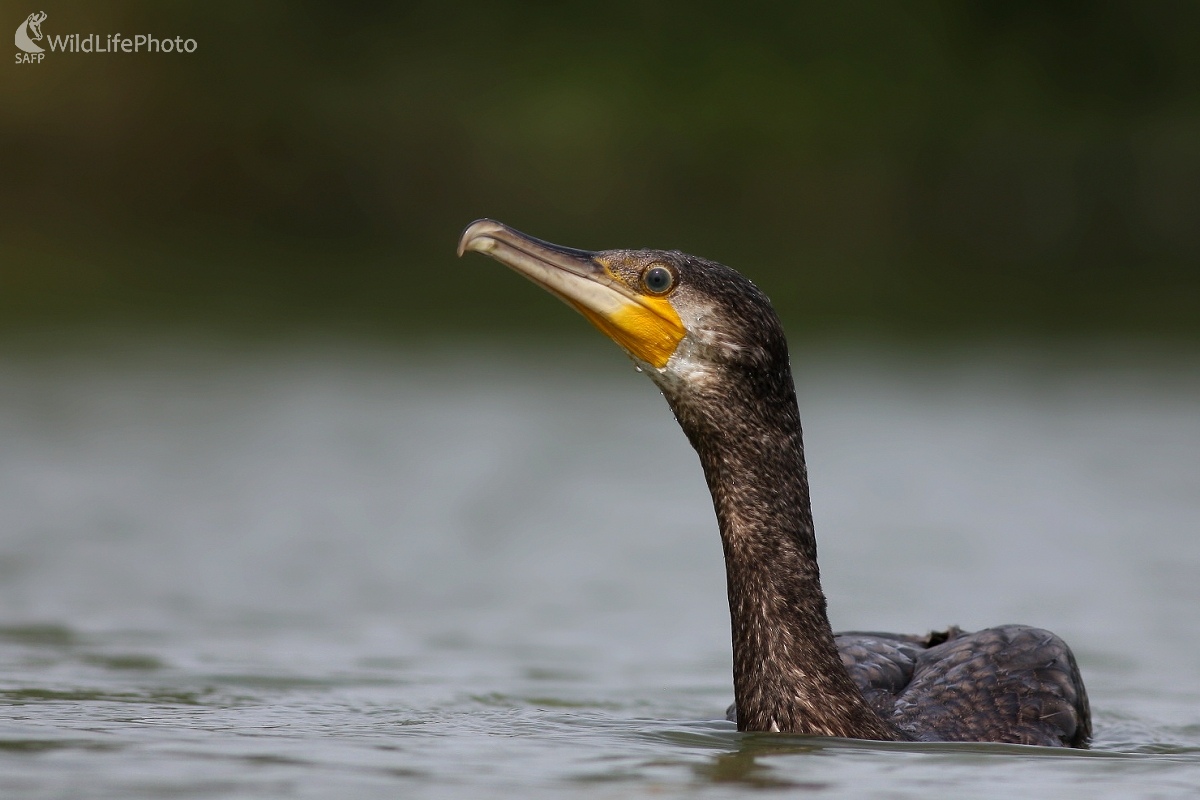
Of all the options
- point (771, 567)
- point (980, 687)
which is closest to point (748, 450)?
point (771, 567)

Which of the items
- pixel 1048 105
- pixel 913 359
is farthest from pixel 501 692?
pixel 1048 105

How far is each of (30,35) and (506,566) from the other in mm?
36602

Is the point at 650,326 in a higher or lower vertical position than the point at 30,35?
lower

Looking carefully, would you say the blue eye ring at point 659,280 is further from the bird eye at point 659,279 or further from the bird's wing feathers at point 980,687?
the bird's wing feathers at point 980,687

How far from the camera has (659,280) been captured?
21.1ft

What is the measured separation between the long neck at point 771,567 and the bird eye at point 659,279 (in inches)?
15.0

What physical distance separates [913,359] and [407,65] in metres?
30.8

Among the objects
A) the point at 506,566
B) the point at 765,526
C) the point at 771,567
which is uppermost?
the point at 506,566

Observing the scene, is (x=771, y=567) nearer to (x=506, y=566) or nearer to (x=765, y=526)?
(x=765, y=526)

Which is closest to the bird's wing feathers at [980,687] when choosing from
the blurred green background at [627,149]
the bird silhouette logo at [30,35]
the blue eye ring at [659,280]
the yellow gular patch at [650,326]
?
the yellow gular patch at [650,326]

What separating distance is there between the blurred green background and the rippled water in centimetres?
720

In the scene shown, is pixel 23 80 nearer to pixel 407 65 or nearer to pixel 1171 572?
pixel 407 65

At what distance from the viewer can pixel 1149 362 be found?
63.0 feet

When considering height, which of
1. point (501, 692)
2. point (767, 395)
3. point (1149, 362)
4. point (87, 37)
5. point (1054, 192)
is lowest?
point (501, 692)
